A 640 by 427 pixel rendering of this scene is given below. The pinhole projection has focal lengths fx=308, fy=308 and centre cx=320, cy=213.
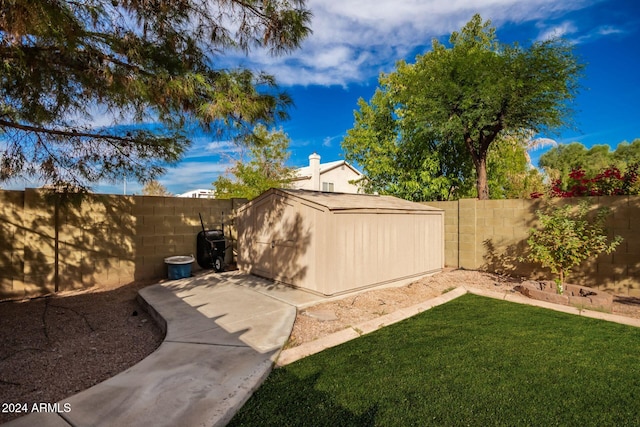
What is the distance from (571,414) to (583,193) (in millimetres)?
6243

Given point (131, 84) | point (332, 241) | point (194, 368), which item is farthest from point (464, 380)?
point (131, 84)

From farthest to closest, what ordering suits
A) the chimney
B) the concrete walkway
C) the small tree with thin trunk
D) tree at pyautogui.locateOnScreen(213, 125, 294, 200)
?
the chimney < tree at pyautogui.locateOnScreen(213, 125, 294, 200) < the small tree with thin trunk < the concrete walkway

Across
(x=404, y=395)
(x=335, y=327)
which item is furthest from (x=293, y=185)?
(x=404, y=395)

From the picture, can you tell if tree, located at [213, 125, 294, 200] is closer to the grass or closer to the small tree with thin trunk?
the small tree with thin trunk

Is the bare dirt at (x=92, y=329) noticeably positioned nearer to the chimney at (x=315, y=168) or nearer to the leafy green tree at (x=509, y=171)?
the leafy green tree at (x=509, y=171)

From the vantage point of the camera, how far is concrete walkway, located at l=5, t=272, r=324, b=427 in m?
2.18

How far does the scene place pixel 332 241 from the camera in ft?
17.8

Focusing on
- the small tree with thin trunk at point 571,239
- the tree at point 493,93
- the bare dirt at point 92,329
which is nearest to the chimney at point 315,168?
the tree at point 493,93

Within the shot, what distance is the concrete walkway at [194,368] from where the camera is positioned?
7.16ft

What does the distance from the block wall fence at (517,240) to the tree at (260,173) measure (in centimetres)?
1144

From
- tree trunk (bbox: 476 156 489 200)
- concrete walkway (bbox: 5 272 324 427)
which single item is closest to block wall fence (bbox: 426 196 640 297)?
tree trunk (bbox: 476 156 489 200)

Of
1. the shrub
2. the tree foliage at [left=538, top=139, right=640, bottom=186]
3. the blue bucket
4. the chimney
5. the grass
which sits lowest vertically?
the grass

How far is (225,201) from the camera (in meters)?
8.23

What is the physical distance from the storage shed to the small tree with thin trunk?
230 cm
